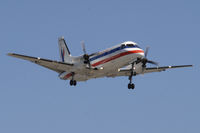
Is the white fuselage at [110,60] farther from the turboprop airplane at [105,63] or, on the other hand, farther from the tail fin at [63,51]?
the tail fin at [63,51]

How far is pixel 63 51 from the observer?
62938 millimetres

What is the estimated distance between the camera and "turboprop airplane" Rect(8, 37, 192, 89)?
48281 millimetres

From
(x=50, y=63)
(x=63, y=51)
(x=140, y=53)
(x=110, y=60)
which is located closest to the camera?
(x=140, y=53)

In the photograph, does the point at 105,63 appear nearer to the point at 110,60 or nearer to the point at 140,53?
the point at 110,60

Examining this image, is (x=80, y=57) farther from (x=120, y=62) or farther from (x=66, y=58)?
(x=66, y=58)

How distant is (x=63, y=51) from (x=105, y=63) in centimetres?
1523

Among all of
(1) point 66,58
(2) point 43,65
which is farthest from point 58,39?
(2) point 43,65

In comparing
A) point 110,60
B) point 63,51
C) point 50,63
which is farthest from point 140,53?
point 63,51

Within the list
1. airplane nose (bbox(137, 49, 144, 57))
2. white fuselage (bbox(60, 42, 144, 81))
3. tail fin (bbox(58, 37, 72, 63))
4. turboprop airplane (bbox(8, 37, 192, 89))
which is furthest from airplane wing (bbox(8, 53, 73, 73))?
airplane nose (bbox(137, 49, 144, 57))

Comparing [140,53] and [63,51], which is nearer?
[140,53]

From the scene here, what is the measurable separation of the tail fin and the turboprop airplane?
7961 mm

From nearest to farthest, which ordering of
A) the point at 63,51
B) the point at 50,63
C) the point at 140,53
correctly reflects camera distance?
the point at 140,53, the point at 50,63, the point at 63,51

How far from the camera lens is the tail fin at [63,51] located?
2431 inches

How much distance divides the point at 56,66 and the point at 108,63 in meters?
7.25
